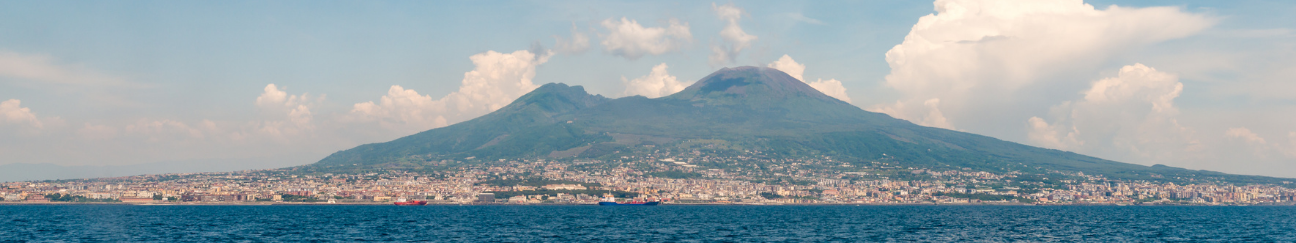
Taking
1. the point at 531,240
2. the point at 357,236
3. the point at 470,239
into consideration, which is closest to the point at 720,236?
the point at 531,240

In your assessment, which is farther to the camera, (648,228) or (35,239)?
(648,228)

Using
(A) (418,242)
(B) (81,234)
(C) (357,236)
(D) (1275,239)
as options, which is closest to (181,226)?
(B) (81,234)

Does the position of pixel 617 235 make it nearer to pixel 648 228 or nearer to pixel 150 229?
pixel 648 228

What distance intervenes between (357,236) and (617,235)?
90.5 ft

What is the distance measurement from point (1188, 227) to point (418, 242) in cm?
10393

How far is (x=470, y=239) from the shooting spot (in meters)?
89.0

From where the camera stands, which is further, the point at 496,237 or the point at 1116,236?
the point at 1116,236

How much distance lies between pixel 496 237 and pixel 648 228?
22970mm

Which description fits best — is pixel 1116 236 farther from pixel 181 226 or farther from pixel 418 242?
pixel 181 226

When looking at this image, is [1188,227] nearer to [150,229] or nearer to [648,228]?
[648,228]

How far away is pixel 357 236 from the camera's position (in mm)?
92312

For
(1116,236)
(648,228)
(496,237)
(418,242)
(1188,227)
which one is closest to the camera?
(418,242)

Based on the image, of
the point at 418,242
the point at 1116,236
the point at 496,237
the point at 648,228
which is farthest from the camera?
the point at 648,228

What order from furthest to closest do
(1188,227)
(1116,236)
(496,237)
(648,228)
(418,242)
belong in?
(1188,227) < (648,228) < (1116,236) < (496,237) < (418,242)
